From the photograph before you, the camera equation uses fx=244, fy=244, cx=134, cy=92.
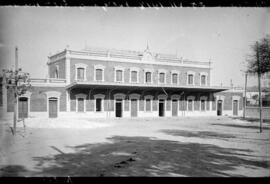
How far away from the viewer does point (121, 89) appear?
25.7m

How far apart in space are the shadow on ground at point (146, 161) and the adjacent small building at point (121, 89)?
14.4 m

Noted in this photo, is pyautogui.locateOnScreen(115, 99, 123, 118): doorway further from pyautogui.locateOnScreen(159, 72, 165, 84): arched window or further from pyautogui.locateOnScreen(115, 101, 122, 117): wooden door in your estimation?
pyautogui.locateOnScreen(159, 72, 165, 84): arched window

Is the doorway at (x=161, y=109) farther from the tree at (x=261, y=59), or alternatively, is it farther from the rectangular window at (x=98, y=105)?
the tree at (x=261, y=59)

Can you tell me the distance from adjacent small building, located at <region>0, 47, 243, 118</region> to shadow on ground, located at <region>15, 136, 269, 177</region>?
14356 mm

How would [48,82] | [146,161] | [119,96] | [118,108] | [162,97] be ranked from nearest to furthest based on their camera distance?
[146,161]
[48,82]
[119,96]
[118,108]
[162,97]

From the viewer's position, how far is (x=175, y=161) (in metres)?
6.91

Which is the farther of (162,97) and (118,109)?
(162,97)

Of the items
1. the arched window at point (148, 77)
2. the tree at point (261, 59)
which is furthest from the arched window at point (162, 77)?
the tree at point (261, 59)

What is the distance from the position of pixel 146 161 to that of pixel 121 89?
19.0m

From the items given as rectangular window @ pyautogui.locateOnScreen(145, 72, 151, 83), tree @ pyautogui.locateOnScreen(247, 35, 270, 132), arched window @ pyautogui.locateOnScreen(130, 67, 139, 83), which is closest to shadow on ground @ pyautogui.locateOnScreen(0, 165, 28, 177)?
tree @ pyautogui.locateOnScreen(247, 35, 270, 132)

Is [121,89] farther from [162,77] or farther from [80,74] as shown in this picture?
[162,77]

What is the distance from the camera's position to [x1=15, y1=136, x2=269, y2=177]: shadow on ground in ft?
19.1

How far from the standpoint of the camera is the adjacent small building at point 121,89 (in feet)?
73.5

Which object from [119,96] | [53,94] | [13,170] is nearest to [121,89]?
[119,96]
